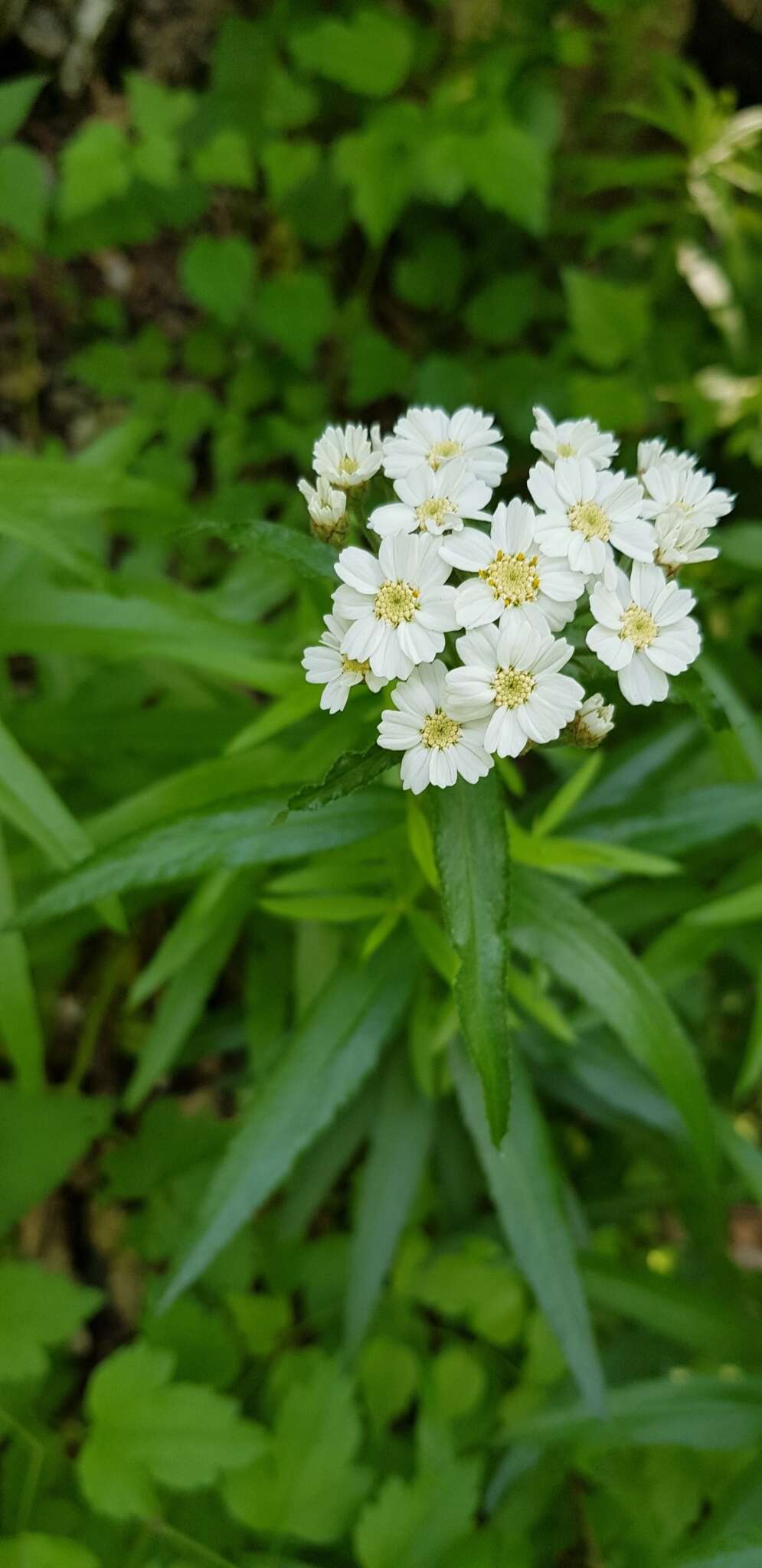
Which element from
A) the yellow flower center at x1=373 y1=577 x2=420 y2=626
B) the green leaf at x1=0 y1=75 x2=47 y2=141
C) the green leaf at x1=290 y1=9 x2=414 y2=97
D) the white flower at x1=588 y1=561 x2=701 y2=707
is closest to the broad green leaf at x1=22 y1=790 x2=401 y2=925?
the yellow flower center at x1=373 y1=577 x2=420 y2=626

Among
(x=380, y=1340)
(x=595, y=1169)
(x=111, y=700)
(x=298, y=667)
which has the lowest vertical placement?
(x=380, y=1340)

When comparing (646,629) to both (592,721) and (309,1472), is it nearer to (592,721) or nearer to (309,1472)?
(592,721)

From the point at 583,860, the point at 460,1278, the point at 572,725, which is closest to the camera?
the point at 572,725

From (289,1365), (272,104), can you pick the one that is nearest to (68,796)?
(289,1365)

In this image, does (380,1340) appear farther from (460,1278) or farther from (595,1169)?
(595,1169)

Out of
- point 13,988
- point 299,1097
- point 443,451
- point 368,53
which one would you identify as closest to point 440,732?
point 443,451

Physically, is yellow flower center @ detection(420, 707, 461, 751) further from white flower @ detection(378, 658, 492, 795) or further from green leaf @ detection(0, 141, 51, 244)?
green leaf @ detection(0, 141, 51, 244)

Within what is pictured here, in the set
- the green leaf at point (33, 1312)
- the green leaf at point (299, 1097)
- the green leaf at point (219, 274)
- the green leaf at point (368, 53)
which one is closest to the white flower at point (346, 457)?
the green leaf at point (299, 1097)

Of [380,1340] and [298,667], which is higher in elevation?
[298,667]
